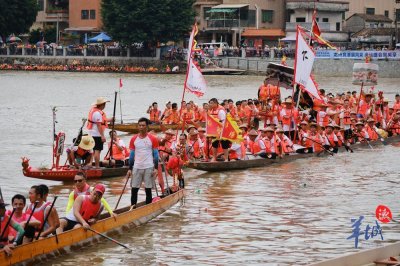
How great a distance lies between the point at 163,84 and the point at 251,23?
24.3 meters

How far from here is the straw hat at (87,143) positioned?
2300 cm

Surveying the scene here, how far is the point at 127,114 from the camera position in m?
50.6

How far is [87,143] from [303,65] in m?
9.23

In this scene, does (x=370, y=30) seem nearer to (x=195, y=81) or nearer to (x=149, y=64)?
(x=149, y=64)

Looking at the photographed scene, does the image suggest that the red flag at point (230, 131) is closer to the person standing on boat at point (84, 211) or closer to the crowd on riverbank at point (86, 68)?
the person standing on boat at point (84, 211)

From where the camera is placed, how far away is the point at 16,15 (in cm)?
9488

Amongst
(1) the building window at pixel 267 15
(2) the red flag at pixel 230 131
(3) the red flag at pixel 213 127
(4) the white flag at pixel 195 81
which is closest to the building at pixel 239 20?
(1) the building window at pixel 267 15

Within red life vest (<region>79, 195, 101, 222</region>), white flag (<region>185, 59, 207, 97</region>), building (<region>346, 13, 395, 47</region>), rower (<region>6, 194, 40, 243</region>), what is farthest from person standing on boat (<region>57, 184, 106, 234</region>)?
building (<region>346, 13, 395, 47</region>)

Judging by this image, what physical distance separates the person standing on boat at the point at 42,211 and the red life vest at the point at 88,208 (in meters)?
0.75

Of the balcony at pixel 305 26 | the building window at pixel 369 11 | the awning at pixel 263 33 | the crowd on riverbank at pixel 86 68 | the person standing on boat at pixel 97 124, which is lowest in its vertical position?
the crowd on riverbank at pixel 86 68

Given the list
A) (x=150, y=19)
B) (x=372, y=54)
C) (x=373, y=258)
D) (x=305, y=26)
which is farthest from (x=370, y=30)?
(x=373, y=258)

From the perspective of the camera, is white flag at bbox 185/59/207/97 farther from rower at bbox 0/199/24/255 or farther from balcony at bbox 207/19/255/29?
balcony at bbox 207/19/255/29

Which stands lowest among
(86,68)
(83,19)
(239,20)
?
(86,68)

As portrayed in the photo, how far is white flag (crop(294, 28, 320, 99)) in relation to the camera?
1180 inches
